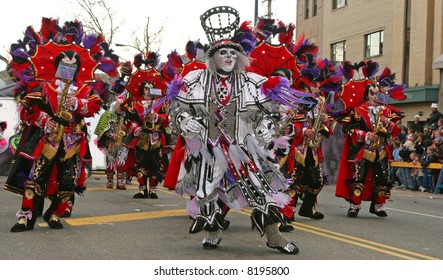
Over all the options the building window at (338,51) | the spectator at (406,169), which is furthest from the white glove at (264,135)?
the building window at (338,51)

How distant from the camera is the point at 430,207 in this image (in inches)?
553

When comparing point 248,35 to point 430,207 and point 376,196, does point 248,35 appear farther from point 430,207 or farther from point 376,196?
point 430,207

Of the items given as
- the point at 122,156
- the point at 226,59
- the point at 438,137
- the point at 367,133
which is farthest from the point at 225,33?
the point at 438,137

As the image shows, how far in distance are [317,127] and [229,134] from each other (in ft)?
10.8

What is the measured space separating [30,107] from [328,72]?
412cm

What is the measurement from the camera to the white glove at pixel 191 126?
22.9 feet

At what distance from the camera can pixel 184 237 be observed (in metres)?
8.20

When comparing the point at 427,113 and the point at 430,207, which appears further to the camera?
the point at 427,113

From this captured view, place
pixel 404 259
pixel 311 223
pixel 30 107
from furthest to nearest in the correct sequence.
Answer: pixel 311 223 < pixel 30 107 < pixel 404 259

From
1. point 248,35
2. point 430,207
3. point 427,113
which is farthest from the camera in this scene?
point 427,113

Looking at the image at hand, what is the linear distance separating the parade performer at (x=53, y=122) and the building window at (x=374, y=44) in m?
26.0

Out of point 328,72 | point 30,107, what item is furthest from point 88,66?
point 328,72

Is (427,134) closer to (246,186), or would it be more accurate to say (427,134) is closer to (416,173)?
(416,173)

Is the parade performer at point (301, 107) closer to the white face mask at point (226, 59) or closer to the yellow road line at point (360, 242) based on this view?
the yellow road line at point (360, 242)
